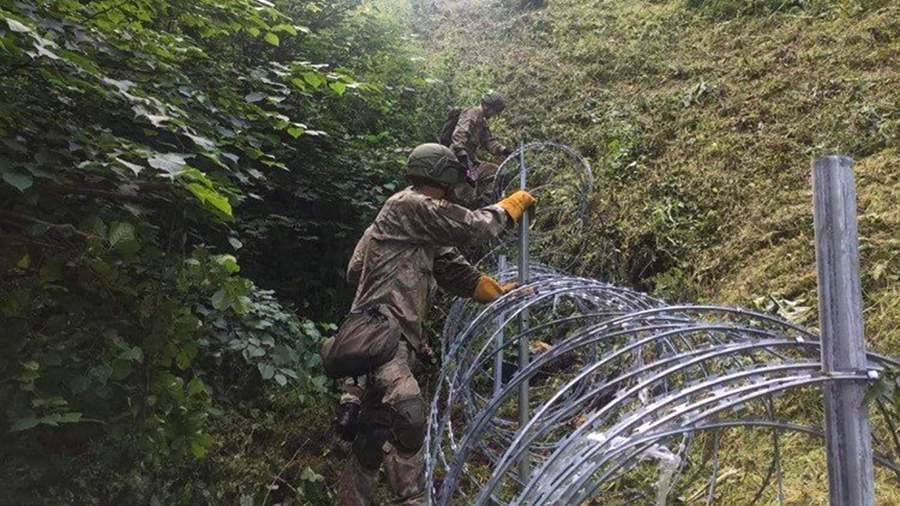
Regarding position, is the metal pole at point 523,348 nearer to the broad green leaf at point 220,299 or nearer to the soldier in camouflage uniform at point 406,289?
the soldier in camouflage uniform at point 406,289

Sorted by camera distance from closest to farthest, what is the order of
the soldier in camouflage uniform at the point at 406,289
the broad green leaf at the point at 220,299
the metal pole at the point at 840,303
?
the metal pole at the point at 840,303
the broad green leaf at the point at 220,299
the soldier in camouflage uniform at the point at 406,289

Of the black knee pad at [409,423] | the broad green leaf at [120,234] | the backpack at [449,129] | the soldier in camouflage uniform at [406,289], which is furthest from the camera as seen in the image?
the backpack at [449,129]

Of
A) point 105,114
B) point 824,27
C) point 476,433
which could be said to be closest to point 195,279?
point 105,114

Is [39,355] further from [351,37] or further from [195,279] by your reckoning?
[351,37]

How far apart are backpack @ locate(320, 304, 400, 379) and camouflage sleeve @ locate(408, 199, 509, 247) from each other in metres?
0.51

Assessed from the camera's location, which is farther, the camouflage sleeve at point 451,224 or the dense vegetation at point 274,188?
the camouflage sleeve at point 451,224

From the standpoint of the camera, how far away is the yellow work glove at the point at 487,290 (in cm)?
384

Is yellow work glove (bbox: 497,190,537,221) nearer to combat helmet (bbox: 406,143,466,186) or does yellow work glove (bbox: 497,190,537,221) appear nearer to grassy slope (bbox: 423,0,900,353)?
combat helmet (bbox: 406,143,466,186)

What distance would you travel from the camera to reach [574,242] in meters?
6.72

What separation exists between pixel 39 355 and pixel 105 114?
1.39 metres

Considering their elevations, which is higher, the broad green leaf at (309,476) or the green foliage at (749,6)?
the green foliage at (749,6)

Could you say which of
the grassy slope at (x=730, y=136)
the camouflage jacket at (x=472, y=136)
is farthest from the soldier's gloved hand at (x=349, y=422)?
the camouflage jacket at (x=472, y=136)

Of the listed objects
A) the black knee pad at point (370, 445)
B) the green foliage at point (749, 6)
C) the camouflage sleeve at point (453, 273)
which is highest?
the green foliage at point (749, 6)

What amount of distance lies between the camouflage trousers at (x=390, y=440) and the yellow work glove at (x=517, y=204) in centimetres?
97
